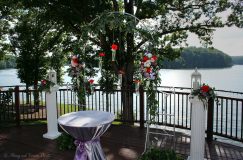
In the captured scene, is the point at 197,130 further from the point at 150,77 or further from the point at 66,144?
the point at 66,144

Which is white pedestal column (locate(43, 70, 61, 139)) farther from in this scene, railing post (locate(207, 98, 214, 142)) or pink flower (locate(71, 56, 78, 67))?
railing post (locate(207, 98, 214, 142))

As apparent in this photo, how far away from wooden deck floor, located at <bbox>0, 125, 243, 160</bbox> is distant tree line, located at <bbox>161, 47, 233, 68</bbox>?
148 inches

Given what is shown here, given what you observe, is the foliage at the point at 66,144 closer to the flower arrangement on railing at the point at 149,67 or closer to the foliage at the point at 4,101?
the flower arrangement on railing at the point at 149,67

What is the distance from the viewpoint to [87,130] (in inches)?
156

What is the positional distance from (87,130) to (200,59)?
12850mm

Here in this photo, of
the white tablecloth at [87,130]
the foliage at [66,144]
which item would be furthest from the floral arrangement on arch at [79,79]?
the white tablecloth at [87,130]

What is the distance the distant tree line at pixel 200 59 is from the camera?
12.0 metres

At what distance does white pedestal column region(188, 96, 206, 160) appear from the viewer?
4793 mm

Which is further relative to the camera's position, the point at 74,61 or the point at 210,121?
the point at 210,121

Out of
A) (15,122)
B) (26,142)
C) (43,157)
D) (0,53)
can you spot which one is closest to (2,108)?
(15,122)

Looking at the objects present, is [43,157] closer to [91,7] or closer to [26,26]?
[91,7]

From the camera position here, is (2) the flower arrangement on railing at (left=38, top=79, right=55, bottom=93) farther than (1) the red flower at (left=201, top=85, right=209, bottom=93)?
Yes

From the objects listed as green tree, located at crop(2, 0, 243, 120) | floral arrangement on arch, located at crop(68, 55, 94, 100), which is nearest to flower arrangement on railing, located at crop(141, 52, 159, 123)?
floral arrangement on arch, located at crop(68, 55, 94, 100)

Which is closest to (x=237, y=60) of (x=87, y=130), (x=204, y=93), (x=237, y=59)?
(x=237, y=59)
